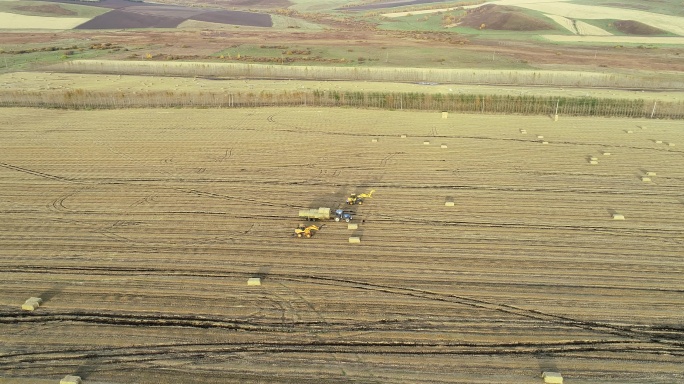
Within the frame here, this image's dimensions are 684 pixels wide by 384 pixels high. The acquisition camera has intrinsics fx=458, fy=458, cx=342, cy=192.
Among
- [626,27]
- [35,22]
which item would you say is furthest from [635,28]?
[35,22]

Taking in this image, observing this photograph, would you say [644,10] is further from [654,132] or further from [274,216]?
[274,216]

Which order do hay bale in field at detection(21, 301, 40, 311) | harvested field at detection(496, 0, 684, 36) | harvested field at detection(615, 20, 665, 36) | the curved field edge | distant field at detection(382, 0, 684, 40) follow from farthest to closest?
1. distant field at detection(382, 0, 684, 40)
2. harvested field at detection(496, 0, 684, 36)
3. harvested field at detection(615, 20, 665, 36)
4. the curved field edge
5. hay bale in field at detection(21, 301, 40, 311)

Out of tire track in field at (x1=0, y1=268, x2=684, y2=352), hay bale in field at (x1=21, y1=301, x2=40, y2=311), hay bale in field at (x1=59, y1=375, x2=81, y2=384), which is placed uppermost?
hay bale in field at (x1=21, y1=301, x2=40, y2=311)

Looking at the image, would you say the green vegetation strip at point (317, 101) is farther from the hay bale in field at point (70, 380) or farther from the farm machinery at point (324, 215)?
the hay bale in field at point (70, 380)

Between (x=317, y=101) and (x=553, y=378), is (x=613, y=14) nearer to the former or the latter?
(x=317, y=101)

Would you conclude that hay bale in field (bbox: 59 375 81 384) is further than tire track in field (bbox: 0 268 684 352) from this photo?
No

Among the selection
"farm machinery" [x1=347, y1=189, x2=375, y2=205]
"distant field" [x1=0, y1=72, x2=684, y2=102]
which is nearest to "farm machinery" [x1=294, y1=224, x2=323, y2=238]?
"farm machinery" [x1=347, y1=189, x2=375, y2=205]

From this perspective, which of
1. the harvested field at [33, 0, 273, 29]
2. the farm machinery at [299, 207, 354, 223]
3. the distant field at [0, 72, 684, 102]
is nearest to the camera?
the farm machinery at [299, 207, 354, 223]

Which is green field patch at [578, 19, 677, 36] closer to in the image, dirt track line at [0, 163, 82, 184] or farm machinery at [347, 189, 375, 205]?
farm machinery at [347, 189, 375, 205]
